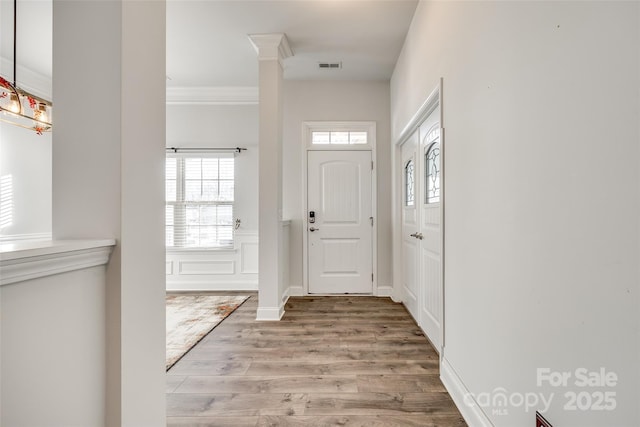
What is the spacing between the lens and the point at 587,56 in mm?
853

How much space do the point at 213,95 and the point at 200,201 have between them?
61.4 inches

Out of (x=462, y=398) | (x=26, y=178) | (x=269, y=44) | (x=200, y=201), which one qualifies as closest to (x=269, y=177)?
(x=269, y=44)

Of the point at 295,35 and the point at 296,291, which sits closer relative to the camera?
the point at 295,35

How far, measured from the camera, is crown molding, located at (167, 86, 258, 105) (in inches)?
183

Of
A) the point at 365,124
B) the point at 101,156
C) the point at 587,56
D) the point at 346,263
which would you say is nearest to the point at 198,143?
the point at 365,124

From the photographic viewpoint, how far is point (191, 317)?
339 cm

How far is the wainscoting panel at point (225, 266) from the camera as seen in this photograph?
466 centimetres

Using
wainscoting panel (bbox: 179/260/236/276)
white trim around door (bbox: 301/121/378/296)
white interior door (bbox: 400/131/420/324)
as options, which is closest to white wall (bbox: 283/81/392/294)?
white trim around door (bbox: 301/121/378/296)

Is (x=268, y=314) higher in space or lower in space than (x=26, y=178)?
lower

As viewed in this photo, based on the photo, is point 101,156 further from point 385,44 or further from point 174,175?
point 174,175

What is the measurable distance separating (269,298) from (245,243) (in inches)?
61.8

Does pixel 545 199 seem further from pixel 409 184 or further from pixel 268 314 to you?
pixel 268 314

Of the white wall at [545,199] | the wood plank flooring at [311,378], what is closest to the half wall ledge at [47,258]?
the wood plank flooring at [311,378]

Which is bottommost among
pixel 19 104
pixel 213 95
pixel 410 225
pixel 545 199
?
pixel 410 225
